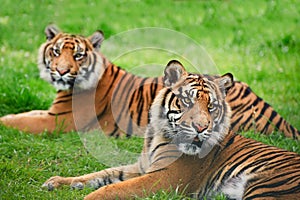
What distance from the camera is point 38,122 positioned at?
5.96 m

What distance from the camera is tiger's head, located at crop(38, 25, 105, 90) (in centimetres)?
599

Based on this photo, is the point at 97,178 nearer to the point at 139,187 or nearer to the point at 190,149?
the point at 139,187

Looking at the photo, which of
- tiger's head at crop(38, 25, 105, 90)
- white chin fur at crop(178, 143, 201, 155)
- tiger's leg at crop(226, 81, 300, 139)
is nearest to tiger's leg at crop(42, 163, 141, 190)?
white chin fur at crop(178, 143, 201, 155)

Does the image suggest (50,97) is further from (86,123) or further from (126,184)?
(126,184)

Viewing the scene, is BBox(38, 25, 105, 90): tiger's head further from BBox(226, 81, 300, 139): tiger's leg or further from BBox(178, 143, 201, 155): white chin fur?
BBox(178, 143, 201, 155): white chin fur

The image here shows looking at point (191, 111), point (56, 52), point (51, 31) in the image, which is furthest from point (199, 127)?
point (51, 31)

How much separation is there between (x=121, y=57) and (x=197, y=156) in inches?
171

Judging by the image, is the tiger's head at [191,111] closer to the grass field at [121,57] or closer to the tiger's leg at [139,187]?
the tiger's leg at [139,187]

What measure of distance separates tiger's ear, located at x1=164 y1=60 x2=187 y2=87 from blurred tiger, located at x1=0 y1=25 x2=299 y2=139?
4.96ft

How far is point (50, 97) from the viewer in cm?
680

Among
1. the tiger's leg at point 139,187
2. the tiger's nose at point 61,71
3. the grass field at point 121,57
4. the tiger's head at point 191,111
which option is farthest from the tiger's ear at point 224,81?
the tiger's nose at point 61,71

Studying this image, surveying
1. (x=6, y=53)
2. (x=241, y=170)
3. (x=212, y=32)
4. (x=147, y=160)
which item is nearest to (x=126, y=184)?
(x=147, y=160)

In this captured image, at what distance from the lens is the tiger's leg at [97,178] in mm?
4523

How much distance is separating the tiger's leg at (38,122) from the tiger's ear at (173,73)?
175 centimetres
